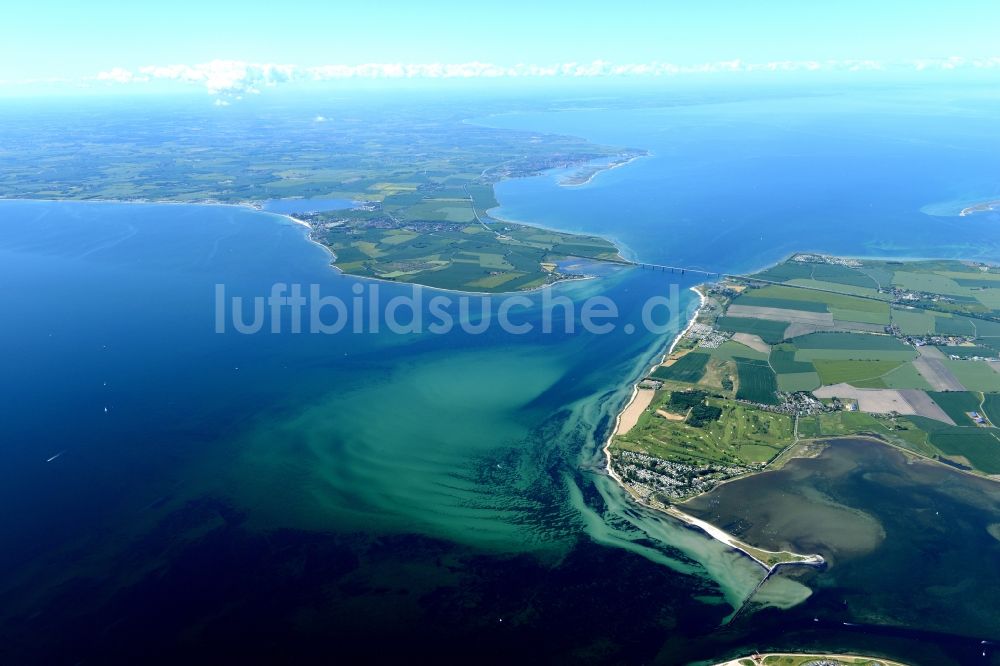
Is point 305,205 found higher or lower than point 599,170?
lower

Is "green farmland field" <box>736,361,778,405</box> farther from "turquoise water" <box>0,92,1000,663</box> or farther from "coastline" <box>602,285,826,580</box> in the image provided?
"coastline" <box>602,285,826,580</box>

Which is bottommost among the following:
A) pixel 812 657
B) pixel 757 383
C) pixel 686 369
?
pixel 812 657

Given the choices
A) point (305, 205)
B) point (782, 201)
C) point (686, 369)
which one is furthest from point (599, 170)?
point (686, 369)

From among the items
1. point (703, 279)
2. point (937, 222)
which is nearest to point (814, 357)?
point (703, 279)

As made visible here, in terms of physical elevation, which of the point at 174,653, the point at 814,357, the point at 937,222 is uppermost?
the point at 937,222

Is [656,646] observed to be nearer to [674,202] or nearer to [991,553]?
[991,553]

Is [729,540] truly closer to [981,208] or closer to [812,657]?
[812,657]

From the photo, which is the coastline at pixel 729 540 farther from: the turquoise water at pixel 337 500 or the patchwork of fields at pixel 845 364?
the patchwork of fields at pixel 845 364

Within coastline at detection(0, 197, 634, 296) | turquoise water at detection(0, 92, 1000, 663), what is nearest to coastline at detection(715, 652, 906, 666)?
turquoise water at detection(0, 92, 1000, 663)
